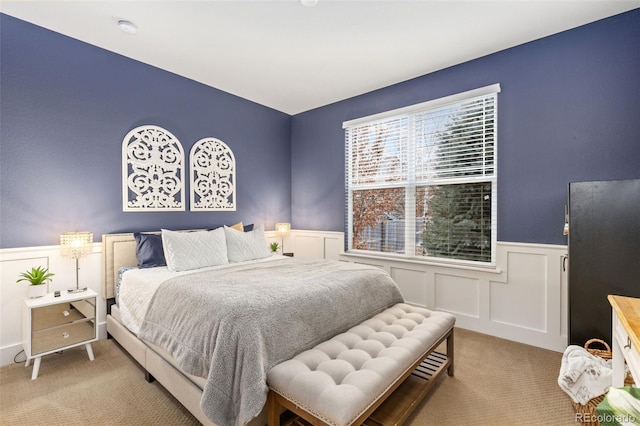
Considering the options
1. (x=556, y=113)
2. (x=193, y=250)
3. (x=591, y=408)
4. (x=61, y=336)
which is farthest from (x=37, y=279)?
(x=556, y=113)

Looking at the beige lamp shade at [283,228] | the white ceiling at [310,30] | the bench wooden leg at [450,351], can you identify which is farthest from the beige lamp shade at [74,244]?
the bench wooden leg at [450,351]

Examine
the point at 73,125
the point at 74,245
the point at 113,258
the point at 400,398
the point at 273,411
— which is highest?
the point at 73,125

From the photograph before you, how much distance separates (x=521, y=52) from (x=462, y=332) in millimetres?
2801

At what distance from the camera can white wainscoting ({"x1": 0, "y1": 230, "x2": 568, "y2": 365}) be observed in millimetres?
2441

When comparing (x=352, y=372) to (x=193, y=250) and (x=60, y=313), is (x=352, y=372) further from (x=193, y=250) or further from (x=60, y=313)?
(x=60, y=313)

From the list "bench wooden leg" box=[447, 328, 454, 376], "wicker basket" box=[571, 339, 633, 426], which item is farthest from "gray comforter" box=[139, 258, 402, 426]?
"wicker basket" box=[571, 339, 633, 426]

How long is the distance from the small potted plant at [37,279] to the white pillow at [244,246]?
1479mm

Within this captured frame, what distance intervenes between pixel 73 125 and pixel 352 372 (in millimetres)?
3174

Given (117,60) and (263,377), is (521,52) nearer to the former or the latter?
(263,377)

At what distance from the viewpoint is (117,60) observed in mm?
2994

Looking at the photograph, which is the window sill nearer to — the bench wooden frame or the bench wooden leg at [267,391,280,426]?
the bench wooden frame

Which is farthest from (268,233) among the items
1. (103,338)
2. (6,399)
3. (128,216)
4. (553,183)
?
(553,183)

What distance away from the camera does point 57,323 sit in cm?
232

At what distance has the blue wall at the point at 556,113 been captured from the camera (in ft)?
7.72
